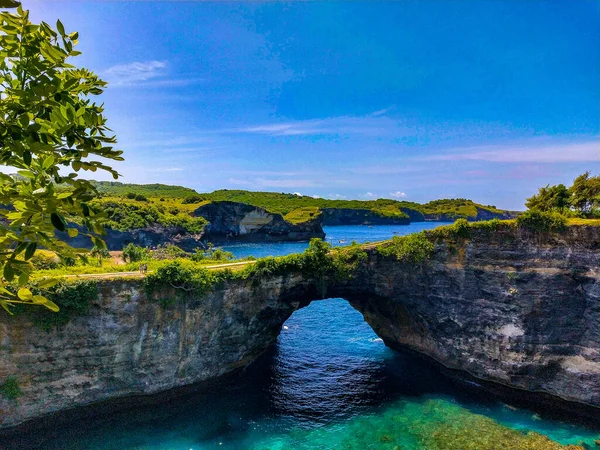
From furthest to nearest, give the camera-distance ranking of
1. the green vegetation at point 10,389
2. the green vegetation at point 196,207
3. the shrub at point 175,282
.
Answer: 1. the green vegetation at point 196,207
2. the shrub at point 175,282
3. the green vegetation at point 10,389

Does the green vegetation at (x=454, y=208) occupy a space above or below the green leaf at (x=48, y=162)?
above

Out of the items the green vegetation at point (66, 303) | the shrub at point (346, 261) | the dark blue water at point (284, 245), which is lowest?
the dark blue water at point (284, 245)

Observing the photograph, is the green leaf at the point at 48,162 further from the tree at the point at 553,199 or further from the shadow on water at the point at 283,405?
the tree at the point at 553,199

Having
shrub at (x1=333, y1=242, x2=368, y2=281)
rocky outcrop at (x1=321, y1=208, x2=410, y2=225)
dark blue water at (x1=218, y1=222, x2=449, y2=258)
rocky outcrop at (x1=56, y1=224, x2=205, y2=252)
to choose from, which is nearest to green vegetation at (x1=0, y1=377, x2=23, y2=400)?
shrub at (x1=333, y1=242, x2=368, y2=281)

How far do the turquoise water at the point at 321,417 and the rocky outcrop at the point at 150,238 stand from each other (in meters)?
54.0

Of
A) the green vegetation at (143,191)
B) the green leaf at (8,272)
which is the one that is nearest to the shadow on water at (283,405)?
the green leaf at (8,272)

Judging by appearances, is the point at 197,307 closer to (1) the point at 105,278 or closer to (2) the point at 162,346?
(2) the point at 162,346

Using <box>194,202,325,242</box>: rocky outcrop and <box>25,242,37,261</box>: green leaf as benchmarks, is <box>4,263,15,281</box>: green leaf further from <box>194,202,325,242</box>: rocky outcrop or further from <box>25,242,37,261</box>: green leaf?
<box>194,202,325,242</box>: rocky outcrop

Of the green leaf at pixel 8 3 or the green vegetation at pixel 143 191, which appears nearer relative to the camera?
the green leaf at pixel 8 3

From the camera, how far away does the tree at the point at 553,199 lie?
2956cm

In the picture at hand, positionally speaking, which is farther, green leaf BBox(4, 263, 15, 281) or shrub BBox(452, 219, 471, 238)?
shrub BBox(452, 219, 471, 238)

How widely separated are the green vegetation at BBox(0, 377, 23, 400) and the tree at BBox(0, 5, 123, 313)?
21.2 metres

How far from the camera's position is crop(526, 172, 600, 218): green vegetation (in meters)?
26.0

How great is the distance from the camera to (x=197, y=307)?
22.3 metres
